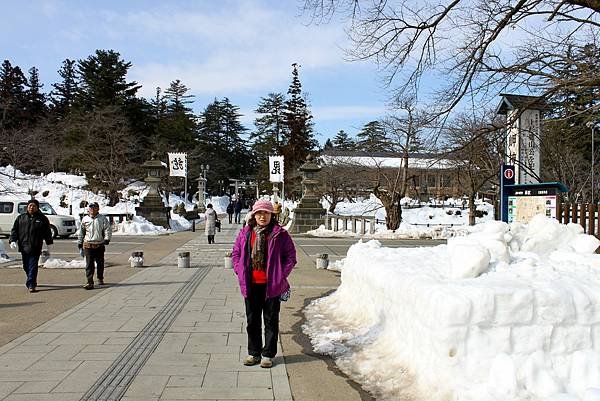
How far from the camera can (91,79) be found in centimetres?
4653

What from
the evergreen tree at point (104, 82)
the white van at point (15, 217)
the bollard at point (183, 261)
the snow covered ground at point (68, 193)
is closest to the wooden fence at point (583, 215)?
the bollard at point (183, 261)

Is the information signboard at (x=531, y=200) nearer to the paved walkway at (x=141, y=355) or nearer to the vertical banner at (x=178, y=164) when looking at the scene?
the paved walkway at (x=141, y=355)

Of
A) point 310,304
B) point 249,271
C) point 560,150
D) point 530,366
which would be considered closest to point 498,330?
point 530,366

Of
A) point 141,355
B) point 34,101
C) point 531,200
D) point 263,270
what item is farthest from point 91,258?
point 34,101

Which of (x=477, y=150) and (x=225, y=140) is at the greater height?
(x=225, y=140)

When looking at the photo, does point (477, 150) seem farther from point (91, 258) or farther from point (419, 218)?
point (419, 218)

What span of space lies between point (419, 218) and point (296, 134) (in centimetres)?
1649

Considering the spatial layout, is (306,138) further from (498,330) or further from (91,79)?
(498,330)

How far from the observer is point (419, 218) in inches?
1759

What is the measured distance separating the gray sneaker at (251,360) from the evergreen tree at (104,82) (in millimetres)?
44454

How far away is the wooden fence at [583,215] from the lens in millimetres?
8430

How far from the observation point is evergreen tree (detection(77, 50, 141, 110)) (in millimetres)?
46000

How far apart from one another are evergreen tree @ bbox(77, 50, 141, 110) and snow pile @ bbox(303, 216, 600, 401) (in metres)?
44.9

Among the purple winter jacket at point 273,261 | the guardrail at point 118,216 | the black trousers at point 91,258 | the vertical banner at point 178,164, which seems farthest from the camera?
the vertical banner at point 178,164
